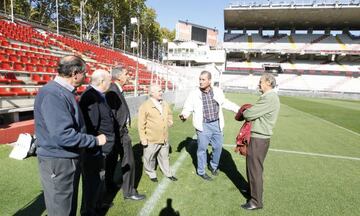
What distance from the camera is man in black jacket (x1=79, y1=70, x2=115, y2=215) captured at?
2930 mm

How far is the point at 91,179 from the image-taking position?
3.04 meters

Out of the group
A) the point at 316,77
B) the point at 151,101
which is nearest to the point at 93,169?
the point at 151,101

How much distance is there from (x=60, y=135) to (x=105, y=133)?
1.10m

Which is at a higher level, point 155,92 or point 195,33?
point 195,33

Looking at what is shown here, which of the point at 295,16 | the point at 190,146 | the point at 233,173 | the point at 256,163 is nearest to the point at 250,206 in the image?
the point at 256,163

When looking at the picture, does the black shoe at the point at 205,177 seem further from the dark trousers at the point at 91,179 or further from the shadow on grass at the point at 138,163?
the dark trousers at the point at 91,179

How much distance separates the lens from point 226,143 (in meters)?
7.71

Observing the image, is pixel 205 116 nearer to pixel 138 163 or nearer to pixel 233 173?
pixel 233 173

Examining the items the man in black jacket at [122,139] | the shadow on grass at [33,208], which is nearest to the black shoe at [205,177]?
the man in black jacket at [122,139]

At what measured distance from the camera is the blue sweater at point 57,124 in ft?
6.91

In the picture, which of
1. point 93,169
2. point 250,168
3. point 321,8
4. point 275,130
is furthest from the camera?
point 321,8

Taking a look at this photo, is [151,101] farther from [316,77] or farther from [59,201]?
[316,77]

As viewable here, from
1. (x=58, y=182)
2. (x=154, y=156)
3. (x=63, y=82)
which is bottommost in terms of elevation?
(x=154, y=156)

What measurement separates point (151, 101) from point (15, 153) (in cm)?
276
